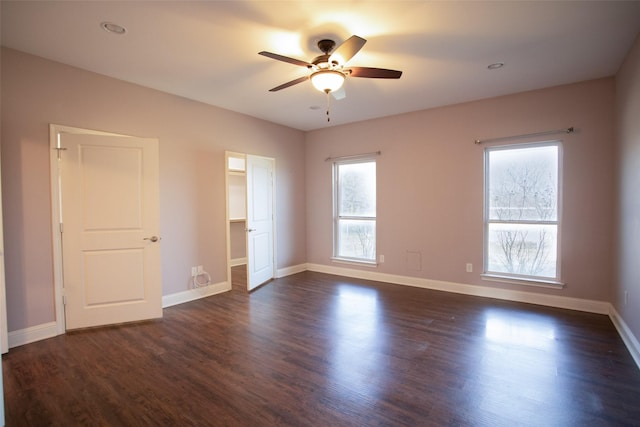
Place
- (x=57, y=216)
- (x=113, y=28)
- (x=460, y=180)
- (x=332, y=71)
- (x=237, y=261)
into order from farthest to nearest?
(x=237, y=261)
(x=460, y=180)
(x=57, y=216)
(x=332, y=71)
(x=113, y=28)

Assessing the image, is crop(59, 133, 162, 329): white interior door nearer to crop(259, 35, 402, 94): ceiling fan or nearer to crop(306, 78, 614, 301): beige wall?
crop(259, 35, 402, 94): ceiling fan

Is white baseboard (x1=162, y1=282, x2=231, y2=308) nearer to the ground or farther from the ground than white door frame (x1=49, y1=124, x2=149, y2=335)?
nearer to the ground

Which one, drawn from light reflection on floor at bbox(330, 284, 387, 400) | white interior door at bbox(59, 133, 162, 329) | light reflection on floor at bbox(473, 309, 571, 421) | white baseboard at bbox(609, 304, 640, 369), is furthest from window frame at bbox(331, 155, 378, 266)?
white interior door at bbox(59, 133, 162, 329)

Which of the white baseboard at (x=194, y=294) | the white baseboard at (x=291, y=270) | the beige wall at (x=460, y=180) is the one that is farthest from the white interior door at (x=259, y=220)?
the beige wall at (x=460, y=180)

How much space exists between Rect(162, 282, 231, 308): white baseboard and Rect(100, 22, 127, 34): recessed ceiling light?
2.97 metres

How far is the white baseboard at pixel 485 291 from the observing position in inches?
150

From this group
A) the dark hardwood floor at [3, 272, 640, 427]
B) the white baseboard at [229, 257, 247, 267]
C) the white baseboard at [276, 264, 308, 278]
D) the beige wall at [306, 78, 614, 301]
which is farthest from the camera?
the white baseboard at [229, 257, 247, 267]

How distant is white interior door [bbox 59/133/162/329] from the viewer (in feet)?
10.8

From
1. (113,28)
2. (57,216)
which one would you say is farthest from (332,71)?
(57,216)

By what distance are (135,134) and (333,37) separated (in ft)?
8.61

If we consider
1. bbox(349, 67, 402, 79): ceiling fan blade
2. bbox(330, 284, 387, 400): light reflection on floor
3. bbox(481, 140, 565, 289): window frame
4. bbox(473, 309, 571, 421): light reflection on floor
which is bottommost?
bbox(473, 309, 571, 421): light reflection on floor

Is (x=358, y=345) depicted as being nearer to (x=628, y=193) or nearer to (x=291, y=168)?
(x=628, y=193)

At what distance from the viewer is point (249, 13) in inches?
94.3

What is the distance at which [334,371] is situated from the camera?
2.51 meters
